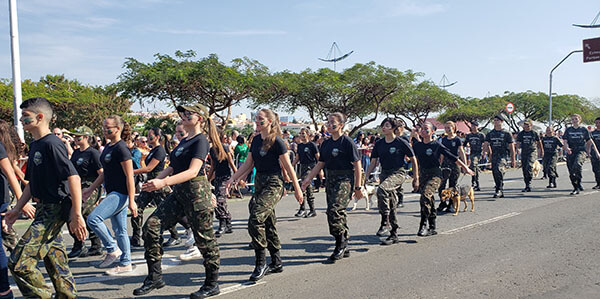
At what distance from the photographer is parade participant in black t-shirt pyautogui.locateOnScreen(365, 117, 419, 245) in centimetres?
697

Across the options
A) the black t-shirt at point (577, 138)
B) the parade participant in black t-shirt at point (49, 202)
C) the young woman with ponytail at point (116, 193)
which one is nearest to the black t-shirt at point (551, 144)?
the black t-shirt at point (577, 138)

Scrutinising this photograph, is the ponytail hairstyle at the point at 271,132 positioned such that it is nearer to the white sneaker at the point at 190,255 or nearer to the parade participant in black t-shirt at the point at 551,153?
the white sneaker at the point at 190,255

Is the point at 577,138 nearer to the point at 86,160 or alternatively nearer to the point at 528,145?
the point at 528,145

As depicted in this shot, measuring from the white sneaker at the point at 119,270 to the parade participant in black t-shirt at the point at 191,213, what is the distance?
0.96m

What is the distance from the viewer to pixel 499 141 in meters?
11.8

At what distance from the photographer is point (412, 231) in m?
8.02

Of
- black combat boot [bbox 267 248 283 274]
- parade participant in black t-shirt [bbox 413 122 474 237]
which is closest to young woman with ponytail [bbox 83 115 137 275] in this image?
black combat boot [bbox 267 248 283 274]

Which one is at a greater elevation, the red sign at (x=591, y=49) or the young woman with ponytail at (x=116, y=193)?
the red sign at (x=591, y=49)

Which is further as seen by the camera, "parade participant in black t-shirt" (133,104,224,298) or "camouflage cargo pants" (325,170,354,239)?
"camouflage cargo pants" (325,170,354,239)

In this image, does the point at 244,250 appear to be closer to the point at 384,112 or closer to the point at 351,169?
the point at 351,169

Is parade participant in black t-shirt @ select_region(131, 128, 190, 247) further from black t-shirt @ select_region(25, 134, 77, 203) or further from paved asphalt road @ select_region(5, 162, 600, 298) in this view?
black t-shirt @ select_region(25, 134, 77, 203)

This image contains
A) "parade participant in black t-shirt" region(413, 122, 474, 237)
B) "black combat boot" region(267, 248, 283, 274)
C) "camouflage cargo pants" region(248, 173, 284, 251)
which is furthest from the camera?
"parade participant in black t-shirt" region(413, 122, 474, 237)

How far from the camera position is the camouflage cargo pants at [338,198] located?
19.8 feet

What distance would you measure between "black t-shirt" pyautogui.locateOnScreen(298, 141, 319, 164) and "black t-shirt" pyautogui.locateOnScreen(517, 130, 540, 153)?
621 cm
